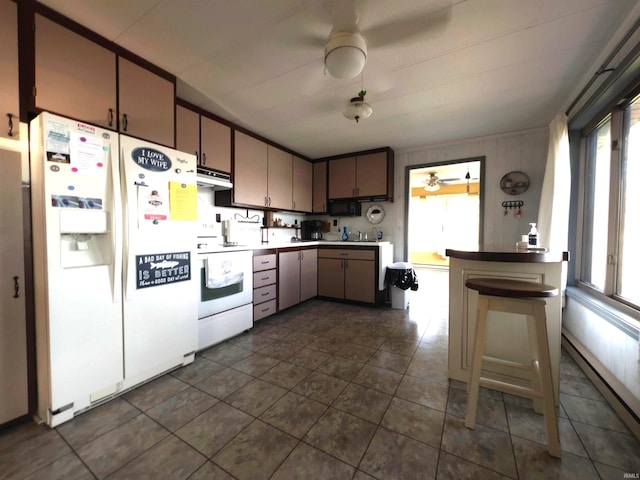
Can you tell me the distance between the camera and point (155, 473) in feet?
3.66

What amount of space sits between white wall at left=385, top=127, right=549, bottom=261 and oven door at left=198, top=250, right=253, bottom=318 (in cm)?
303

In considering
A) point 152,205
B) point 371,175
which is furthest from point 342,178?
point 152,205

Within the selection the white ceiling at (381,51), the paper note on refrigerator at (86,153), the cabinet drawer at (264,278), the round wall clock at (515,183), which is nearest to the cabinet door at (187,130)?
the white ceiling at (381,51)

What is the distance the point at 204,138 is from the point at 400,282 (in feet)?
9.63

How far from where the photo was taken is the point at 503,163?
333 cm

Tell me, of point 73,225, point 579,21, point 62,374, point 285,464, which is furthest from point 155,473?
point 579,21

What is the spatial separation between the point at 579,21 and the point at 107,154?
3.01m

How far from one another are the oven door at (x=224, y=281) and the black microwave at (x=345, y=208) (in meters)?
1.99

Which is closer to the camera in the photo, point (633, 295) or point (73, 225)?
point (73, 225)

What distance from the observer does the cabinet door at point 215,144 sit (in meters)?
2.61

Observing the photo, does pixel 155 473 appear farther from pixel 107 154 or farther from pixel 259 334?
pixel 107 154

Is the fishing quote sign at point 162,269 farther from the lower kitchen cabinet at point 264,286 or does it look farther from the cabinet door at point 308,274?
the cabinet door at point 308,274

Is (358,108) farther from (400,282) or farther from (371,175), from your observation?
(400,282)

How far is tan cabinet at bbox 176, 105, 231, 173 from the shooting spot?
94.9 inches
